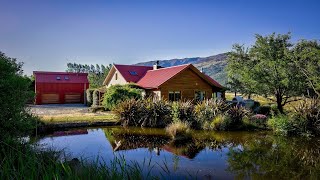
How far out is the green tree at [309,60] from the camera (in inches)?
901

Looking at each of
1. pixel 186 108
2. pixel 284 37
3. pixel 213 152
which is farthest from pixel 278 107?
pixel 213 152

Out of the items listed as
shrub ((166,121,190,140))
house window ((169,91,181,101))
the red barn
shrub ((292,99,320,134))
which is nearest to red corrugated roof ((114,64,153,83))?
house window ((169,91,181,101))

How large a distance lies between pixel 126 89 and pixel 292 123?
14.3 m

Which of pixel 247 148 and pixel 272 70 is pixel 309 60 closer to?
pixel 272 70

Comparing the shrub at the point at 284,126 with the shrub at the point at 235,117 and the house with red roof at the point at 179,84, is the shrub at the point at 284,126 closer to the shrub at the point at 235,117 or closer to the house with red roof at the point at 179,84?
the shrub at the point at 235,117

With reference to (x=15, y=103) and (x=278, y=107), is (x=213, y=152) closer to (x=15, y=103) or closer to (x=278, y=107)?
(x=15, y=103)

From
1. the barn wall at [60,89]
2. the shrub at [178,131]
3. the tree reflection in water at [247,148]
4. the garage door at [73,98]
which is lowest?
the tree reflection in water at [247,148]

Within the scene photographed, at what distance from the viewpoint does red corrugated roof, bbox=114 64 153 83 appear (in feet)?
107

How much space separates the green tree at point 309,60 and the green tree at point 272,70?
56cm

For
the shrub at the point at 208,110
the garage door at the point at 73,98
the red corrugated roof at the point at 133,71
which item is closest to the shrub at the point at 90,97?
the red corrugated roof at the point at 133,71

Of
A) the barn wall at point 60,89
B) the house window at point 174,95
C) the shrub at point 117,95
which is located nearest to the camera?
the shrub at point 117,95

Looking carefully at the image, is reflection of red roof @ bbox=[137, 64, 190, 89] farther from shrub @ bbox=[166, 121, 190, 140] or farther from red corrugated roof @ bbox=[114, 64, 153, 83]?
shrub @ bbox=[166, 121, 190, 140]

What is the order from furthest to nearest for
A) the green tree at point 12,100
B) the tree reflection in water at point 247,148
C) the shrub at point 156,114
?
the shrub at point 156,114 < the tree reflection in water at point 247,148 < the green tree at point 12,100

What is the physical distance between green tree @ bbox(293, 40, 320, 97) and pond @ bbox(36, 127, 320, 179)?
921cm
